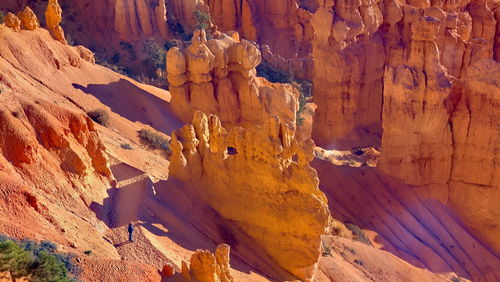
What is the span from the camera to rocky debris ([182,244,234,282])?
16906 mm

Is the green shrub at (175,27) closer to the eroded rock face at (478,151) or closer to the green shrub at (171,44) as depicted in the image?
the green shrub at (171,44)

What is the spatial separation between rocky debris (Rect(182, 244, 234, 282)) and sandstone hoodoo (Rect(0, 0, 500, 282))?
0.15 ft

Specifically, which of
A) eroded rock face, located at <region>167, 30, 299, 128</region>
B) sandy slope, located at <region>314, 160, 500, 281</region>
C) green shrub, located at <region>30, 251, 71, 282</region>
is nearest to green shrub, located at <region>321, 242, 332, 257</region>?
sandy slope, located at <region>314, 160, 500, 281</region>

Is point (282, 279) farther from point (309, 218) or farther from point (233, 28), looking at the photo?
point (233, 28)

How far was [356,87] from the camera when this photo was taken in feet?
127

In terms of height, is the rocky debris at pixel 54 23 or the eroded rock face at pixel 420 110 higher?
the rocky debris at pixel 54 23

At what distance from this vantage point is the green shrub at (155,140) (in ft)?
106

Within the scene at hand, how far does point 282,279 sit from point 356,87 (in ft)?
62.7

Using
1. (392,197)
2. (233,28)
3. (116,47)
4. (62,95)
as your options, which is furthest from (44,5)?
(392,197)

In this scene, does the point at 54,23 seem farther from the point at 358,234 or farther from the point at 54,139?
the point at 358,234

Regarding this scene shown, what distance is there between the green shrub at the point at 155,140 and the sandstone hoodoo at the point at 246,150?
10 cm

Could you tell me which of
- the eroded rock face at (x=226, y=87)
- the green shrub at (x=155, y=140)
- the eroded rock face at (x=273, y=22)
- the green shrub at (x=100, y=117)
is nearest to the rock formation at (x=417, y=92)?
the eroded rock face at (x=226, y=87)

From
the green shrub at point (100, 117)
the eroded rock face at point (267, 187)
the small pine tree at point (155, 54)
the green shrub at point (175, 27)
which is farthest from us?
the green shrub at point (175, 27)

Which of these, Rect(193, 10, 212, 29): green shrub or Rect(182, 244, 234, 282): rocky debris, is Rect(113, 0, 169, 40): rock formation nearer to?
Rect(193, 10, 212, 29): green shrub
